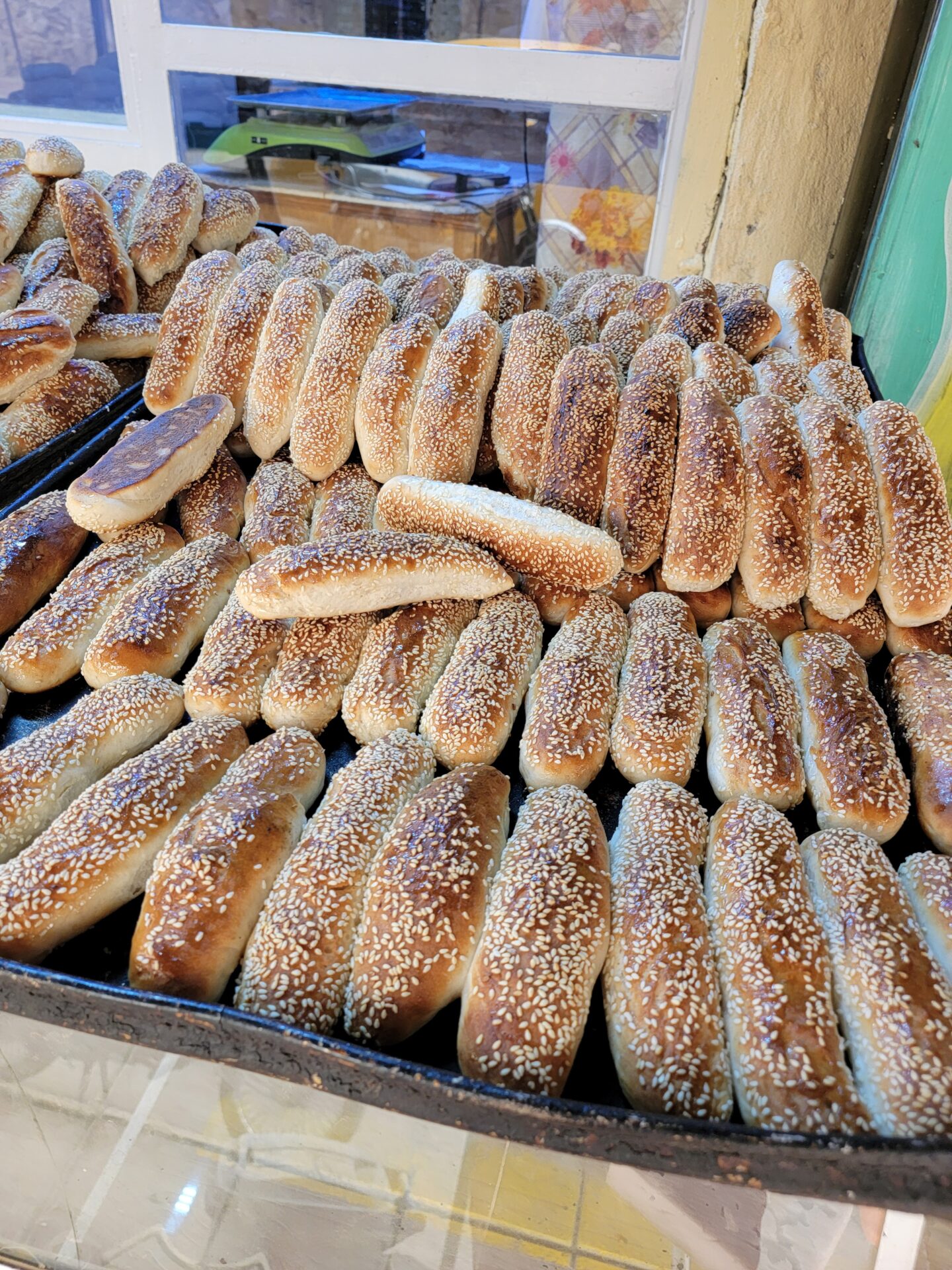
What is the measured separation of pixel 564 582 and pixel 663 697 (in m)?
0.36

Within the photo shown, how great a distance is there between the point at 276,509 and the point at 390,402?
0.39m

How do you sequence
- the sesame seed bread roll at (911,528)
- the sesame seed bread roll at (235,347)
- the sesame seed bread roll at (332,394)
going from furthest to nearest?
the sesame seed bread roll at (235,347) < the sesame seed bread roll at (332,394) < the sesame seed bread roll at (911,528)

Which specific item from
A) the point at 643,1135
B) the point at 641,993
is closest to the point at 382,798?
the point at 641,993

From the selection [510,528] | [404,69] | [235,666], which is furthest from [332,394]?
[404,69]

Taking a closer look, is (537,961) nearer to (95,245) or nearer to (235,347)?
(235,347)

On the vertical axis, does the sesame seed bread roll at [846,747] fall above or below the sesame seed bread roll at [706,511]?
below

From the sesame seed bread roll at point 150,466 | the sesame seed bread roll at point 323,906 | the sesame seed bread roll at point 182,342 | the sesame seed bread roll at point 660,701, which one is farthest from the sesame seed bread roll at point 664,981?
the sesame seed bread roll at point 182,342

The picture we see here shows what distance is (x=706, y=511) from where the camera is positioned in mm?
1800

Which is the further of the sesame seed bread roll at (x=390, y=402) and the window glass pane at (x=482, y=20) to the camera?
the window glass pane at (x=482, y=20)

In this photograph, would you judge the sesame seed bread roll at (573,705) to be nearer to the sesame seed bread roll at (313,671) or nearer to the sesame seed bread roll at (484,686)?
the sesame seed bread roll at (484,686)

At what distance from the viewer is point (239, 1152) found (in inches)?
48.6

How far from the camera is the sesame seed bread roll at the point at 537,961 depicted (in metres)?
1.13

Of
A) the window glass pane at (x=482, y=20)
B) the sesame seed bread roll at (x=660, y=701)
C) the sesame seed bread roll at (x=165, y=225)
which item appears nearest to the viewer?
the sesame seed bread roll at (x=660, y=701)

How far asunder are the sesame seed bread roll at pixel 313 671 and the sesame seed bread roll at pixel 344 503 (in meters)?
0.23
